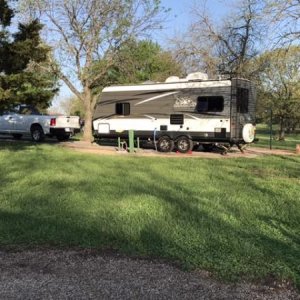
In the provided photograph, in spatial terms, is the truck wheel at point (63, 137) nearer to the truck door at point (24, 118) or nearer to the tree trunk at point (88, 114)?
the tree trunk at point (88, 114)

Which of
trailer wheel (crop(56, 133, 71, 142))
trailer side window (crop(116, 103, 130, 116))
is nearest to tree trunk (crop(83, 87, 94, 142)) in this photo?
trailer wheel (crop(56, 133, 71, 142))

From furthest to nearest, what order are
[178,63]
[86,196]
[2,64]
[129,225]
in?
[178,63]
[2,64]
[86,196]
[129,225]

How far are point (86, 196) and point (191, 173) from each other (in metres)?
4.31

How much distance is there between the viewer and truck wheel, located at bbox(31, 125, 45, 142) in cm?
2414

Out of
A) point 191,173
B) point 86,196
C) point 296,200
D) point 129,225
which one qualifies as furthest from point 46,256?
point 191,173

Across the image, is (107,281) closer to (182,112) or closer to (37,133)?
(182,112)

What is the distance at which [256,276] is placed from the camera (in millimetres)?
4699

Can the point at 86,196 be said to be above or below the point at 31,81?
below

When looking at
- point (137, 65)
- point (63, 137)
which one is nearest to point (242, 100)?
point (137, 65)

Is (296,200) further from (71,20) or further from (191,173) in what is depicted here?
(71,20)

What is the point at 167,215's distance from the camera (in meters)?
7.19

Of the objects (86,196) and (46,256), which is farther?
(86,196)

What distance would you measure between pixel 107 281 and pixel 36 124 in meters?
20.4

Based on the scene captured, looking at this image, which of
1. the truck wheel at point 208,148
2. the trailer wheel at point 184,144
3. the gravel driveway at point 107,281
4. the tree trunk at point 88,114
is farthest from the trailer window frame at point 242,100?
the gravel driveway at point 107,281
